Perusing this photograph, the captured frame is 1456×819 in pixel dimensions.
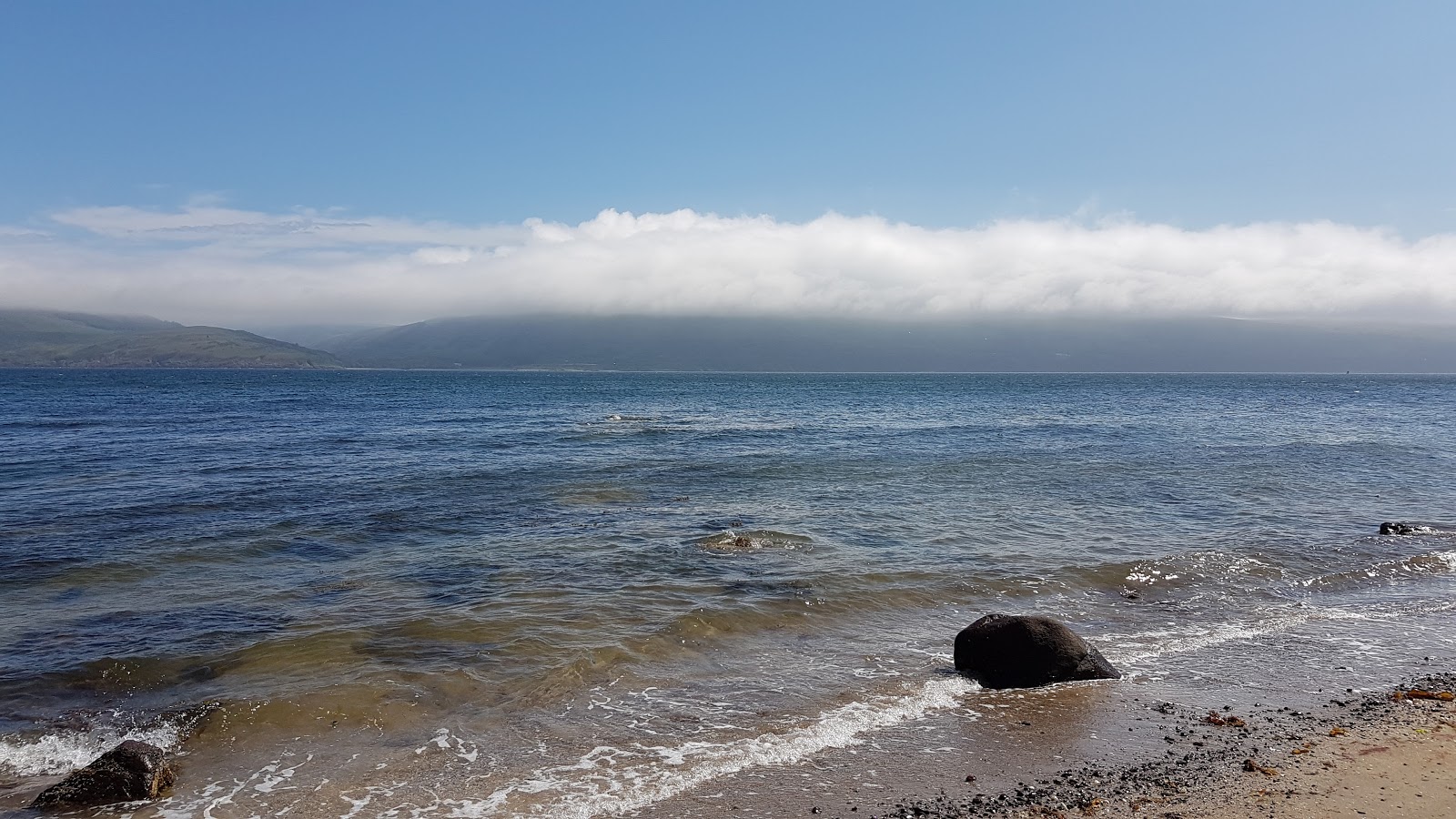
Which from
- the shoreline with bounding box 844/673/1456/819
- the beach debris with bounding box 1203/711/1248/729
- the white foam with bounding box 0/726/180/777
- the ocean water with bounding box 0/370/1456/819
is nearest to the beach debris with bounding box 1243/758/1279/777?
the shoreline with bounding box 844/673/1456/819

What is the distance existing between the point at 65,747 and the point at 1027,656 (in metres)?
12.0

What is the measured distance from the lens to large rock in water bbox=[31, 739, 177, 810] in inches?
319

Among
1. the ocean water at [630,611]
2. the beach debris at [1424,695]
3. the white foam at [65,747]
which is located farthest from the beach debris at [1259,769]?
the white foam at [65,747]

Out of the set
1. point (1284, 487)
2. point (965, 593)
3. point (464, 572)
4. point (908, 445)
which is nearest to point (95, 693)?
point (464, 572)

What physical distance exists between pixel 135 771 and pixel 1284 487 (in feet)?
111

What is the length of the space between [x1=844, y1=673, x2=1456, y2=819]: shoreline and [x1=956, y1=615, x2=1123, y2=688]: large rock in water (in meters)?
1.46

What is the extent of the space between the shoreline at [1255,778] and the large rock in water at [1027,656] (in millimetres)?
1459

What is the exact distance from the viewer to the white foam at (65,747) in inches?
355

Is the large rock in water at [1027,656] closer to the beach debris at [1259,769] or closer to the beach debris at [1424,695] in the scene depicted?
the beach debris at [1259,769]

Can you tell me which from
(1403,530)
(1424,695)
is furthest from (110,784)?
(1403,530)

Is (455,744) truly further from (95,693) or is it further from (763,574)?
(763,574)

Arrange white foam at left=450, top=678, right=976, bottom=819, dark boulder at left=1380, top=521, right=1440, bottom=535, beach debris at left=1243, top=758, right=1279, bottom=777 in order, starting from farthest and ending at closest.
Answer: dark boulder at left=1380, top=521, right=1440, bottom=535, beach debris at left=1243, top=758, right=1279, bottom=777, white foam at left=450, top=678, right=976, bottom=819

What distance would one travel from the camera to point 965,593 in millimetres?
16047

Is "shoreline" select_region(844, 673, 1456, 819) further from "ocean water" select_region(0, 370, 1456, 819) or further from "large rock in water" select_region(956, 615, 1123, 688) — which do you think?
"large rock in water" select_region(956, 615, 1123, 688)
